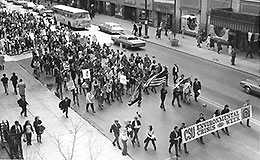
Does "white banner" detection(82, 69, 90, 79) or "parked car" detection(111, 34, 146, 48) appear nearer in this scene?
"white banner" detection(82, 69, 90, 79)

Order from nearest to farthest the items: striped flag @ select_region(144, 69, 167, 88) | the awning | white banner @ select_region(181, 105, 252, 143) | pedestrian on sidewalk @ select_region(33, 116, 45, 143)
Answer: white banner @ select_region(181, 105, 252, 143), pedestrian on sidewalk @ select_region(33, 116, 45, 143), striped flag @ select_region(144, 69, 167, 88), the awning

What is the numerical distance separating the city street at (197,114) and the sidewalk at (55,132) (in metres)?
0.70

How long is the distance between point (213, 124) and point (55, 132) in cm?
742

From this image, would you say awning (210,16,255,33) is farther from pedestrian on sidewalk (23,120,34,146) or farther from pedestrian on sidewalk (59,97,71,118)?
pedestrian on sidewalk (23,120,34,146)

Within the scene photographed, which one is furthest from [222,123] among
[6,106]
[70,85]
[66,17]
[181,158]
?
[66,17]

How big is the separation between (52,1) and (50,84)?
176ft

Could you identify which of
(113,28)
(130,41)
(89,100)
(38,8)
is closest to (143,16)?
(113,28)

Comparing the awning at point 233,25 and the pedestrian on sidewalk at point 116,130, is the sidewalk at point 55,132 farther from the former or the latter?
the awning at point 233,25

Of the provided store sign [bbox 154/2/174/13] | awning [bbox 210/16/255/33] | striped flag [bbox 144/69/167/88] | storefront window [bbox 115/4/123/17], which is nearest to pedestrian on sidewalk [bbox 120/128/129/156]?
striped flag [bbox 144/69/167/88]

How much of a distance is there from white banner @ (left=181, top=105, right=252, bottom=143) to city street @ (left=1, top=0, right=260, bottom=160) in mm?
643

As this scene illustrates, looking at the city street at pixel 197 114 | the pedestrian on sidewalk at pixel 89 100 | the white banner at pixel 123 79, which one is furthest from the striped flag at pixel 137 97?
the pedestrian on sidewalk at pixel 89 100

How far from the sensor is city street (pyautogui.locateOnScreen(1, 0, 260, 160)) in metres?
16.9

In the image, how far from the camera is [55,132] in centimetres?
1864

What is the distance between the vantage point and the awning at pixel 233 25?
31.0m
